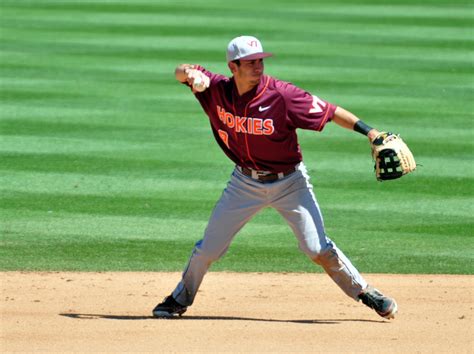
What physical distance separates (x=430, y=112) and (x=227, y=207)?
23.5 ft

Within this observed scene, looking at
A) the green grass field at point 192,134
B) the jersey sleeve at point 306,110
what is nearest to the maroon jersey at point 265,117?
the jersey sleeve at point 306,110

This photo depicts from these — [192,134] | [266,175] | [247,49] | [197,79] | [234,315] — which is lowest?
[192,134]

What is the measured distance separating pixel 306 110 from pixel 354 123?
30cm

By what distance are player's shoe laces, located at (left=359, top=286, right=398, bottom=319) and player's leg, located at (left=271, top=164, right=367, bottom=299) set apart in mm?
58

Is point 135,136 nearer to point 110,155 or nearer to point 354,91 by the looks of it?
point 110,155

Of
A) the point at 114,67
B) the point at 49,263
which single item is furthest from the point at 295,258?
the point at 114,67

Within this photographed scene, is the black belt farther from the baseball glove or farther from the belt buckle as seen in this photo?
the baseball glove

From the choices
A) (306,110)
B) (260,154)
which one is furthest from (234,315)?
(306,110)

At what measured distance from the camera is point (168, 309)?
7.18m

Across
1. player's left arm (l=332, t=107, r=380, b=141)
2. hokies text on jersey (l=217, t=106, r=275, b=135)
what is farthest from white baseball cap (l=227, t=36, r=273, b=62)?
player's left arm (l=332, t=107, r=380, b=141)

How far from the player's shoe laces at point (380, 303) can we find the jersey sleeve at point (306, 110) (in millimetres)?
1123

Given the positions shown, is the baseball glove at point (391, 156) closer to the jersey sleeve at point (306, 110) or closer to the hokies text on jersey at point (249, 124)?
the jersey sleeve at point (306, 110)

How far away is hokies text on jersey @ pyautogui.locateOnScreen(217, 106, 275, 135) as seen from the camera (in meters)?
6.76

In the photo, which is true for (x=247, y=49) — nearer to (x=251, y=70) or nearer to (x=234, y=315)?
(x=251, y=70)
